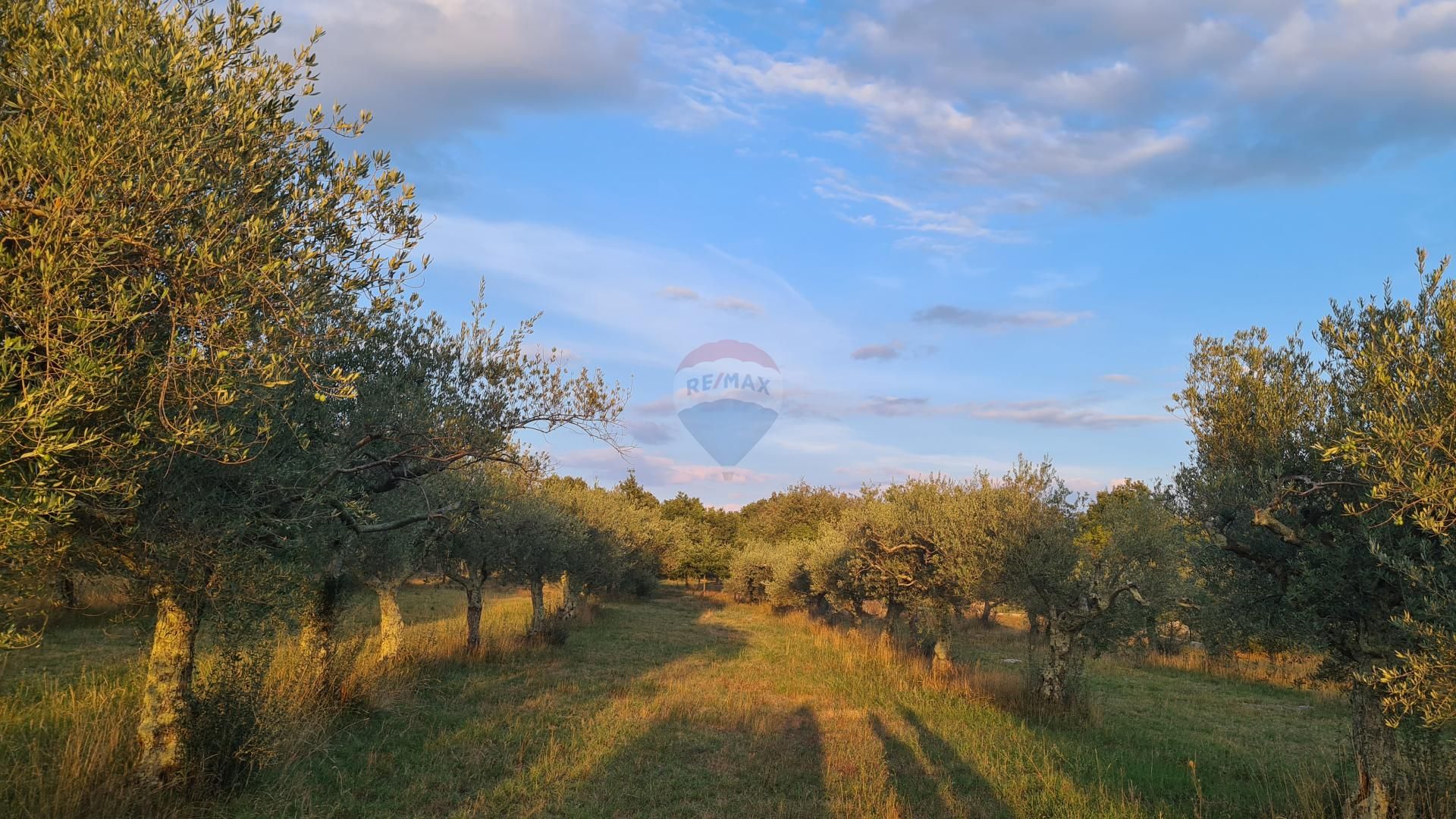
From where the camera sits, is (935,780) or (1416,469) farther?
(935,780)

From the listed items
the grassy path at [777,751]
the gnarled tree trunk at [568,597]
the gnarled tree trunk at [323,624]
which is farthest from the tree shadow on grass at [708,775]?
the gnarled tree trunk at [568,597]

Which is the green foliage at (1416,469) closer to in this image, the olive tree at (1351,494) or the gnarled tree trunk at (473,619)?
the olive tree at (1351,494)

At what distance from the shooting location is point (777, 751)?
13.4m

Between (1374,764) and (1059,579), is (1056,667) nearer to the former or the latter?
(1059,579)

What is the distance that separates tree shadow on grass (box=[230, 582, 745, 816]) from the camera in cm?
956

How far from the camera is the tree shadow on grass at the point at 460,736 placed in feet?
31.4

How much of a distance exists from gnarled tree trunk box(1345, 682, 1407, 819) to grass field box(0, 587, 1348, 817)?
1.02m

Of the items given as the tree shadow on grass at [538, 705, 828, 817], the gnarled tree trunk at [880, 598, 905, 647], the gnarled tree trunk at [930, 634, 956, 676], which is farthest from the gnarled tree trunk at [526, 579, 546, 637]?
the gnarled tree trunk at [930, 634, 956, 676]

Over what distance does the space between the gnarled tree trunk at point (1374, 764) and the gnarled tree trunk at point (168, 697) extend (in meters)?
15.2

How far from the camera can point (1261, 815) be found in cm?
1001

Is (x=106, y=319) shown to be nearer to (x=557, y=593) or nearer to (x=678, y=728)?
(x=678, y=728)

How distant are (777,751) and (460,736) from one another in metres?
6.38

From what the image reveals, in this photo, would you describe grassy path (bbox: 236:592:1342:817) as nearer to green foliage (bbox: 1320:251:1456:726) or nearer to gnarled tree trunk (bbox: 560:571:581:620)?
green foliage (bbox: 1320:251:1456:726)

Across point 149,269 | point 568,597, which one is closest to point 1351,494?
point 149,269
